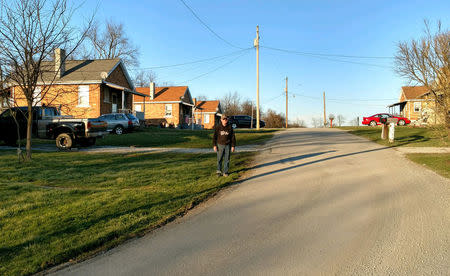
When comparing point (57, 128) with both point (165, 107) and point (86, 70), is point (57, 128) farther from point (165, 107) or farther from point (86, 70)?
point (165, 107)

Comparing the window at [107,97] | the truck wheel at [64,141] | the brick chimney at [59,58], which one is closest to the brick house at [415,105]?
the brick chimney at [59,58]

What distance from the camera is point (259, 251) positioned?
382cm

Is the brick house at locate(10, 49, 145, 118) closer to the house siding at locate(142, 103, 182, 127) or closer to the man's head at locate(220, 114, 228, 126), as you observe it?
the house siding at locate(142, 103, 182, 127)

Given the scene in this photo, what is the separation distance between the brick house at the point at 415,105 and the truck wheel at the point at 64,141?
14.4m

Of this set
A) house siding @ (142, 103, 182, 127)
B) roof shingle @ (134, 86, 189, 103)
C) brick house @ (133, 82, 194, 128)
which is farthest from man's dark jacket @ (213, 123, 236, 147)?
roof shingle @ (134, 86, 189, 103)

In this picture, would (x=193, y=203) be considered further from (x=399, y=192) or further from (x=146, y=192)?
(x=399, y=192)

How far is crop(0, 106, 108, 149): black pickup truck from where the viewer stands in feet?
46.6

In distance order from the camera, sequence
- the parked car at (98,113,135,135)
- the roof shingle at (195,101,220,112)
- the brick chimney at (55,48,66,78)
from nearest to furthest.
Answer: the brick chimney at (55,48,66,78), the parked car at (98,113,135,135), the roof shingle at (195,101,220,112)

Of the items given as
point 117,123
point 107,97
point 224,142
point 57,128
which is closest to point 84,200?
point 224,142

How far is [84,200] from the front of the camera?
6.21m

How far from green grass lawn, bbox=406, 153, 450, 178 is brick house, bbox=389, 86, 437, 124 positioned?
1261mm

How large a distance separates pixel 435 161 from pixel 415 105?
34.1 metres

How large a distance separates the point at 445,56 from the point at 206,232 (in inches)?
403

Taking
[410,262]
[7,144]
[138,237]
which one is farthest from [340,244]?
[7,144]
